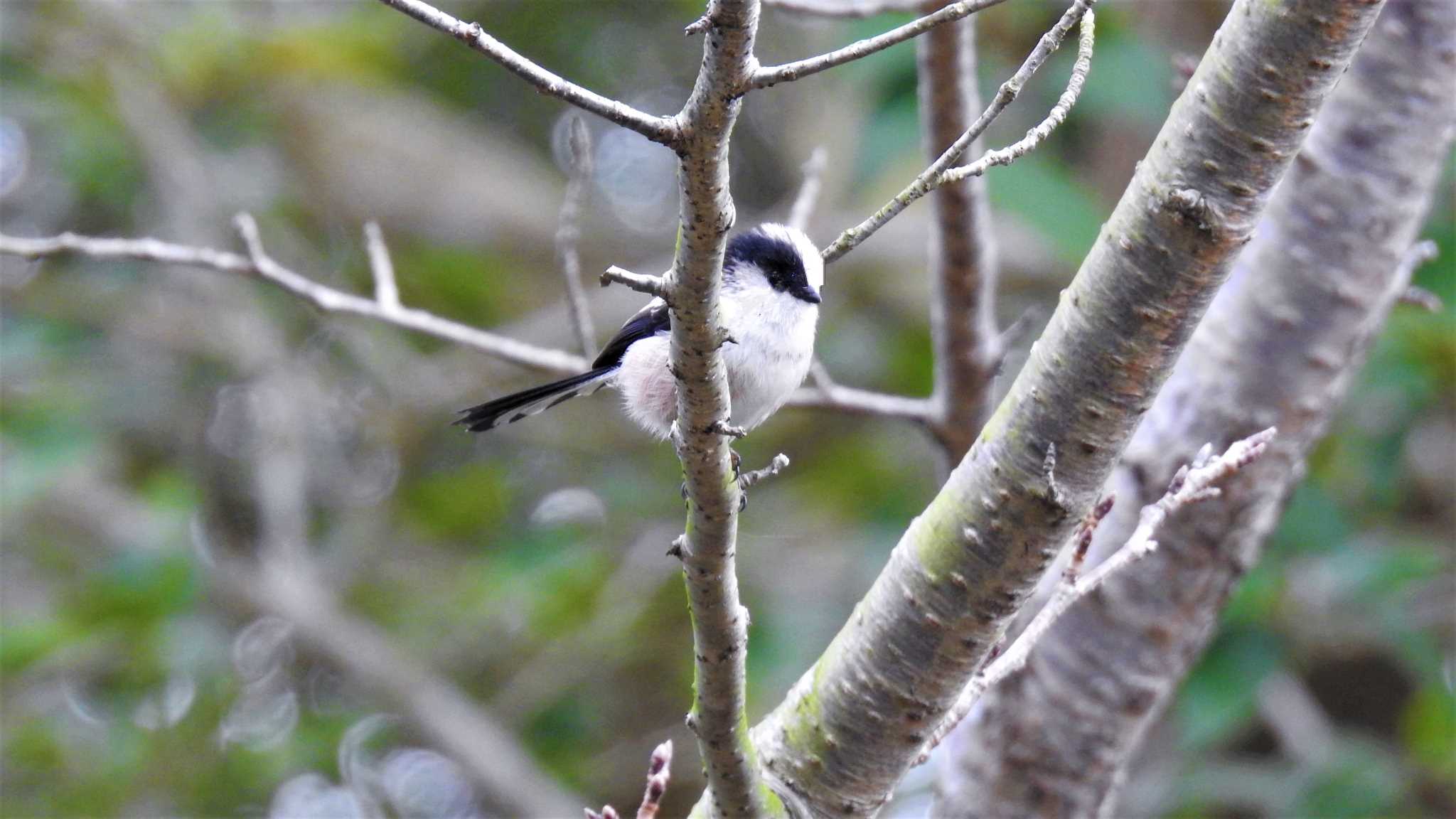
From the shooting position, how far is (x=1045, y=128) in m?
1.54

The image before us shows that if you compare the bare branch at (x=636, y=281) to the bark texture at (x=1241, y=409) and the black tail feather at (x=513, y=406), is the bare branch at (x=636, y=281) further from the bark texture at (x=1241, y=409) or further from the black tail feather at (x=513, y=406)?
the bark texture at (x=1241, y=409)

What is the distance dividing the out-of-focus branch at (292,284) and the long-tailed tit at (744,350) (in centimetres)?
8

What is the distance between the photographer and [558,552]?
479cm

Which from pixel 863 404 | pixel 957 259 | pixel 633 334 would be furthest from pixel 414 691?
pixel 957 259

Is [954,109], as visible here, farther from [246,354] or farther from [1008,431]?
[246,354]

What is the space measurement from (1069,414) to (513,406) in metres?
1.66

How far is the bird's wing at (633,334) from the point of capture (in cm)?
318

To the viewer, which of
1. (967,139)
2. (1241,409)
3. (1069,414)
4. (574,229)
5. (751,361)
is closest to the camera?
(967,139)

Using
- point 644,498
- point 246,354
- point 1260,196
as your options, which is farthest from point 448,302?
point 1260,196

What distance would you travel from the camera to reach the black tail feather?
3.14 metres

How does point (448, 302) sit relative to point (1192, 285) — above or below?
above

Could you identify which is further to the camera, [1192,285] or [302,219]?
[302,219]

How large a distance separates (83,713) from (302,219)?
9.29ft

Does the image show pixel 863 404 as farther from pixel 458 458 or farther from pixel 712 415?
pixel 458 458
